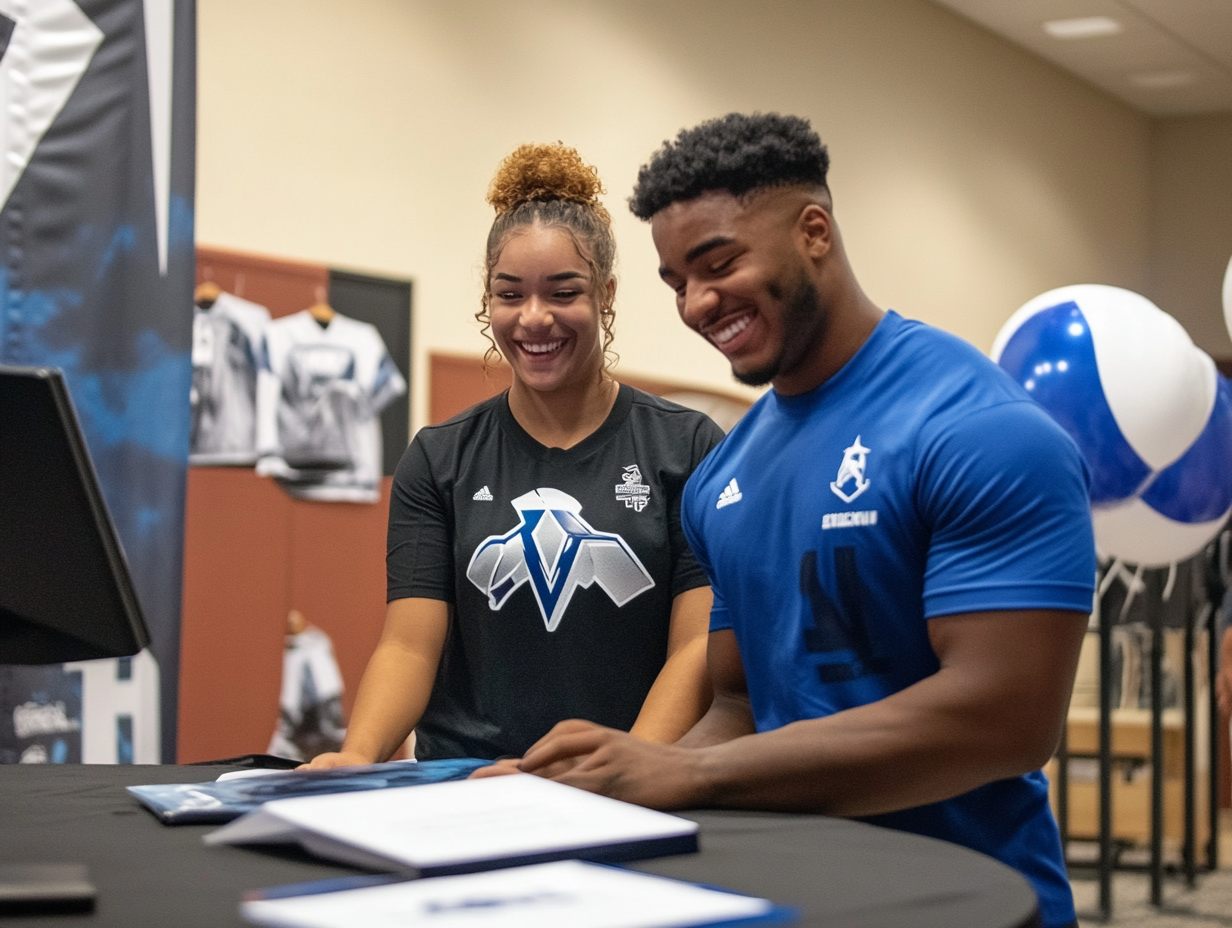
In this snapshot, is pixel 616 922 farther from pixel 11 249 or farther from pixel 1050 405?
pixel 1050 405

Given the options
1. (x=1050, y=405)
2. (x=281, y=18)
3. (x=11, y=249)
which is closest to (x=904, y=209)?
(x=1050, y=405)

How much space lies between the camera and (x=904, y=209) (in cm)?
566

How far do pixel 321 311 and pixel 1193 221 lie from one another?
570 centimetres

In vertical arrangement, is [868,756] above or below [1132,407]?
below

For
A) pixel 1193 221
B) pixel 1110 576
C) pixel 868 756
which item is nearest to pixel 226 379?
pixel 868 756

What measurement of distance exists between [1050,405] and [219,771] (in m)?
2.63

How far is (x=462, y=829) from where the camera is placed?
829mm

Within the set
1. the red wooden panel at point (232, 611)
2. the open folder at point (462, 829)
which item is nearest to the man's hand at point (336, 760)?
the open folder at point (462, 829)

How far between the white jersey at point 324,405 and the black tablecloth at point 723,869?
231cm

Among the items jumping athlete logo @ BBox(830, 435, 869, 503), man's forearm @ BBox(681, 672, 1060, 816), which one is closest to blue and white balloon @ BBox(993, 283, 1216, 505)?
jumping athlete logo @ BBox(830, 435, 869, 503)

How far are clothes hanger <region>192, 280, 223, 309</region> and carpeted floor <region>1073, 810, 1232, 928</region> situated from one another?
2994mm

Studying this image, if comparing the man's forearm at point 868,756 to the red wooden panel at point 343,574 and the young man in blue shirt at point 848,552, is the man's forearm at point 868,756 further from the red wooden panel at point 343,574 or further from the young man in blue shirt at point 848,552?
the red wooden panel at point 343,574

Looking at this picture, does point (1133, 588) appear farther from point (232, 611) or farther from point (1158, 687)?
point (232, 611)

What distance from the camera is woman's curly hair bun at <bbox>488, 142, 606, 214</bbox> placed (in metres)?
1.83
